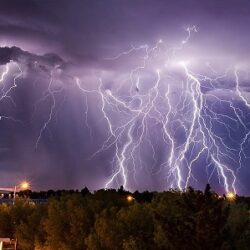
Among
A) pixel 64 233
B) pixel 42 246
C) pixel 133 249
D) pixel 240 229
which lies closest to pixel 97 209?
pixel 64 233

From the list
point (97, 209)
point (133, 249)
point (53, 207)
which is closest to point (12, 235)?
point (53, 207)

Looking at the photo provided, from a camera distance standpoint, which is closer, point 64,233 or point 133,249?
point 133,249

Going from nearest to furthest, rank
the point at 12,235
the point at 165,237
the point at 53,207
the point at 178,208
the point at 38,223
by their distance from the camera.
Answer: the point at 165,237 → the point at 178,208 → the point at 53,207 → the point at 38,223 → the point at 12,235

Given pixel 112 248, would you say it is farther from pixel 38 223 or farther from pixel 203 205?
pixel 38 223

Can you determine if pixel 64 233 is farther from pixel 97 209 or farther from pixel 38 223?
pixel 38 223

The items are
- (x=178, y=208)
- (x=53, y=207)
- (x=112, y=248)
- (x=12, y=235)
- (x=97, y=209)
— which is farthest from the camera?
(x=12, y=235)

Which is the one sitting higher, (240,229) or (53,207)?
(53,207)
